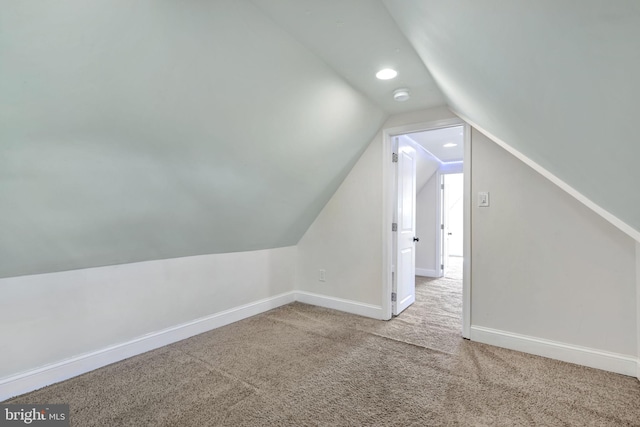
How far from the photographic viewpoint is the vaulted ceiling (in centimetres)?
75

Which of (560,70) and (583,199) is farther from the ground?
(560,70)

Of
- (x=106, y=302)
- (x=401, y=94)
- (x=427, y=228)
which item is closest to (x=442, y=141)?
(x=401, y=94)

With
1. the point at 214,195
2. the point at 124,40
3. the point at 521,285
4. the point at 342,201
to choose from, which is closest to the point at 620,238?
the point at 521,285

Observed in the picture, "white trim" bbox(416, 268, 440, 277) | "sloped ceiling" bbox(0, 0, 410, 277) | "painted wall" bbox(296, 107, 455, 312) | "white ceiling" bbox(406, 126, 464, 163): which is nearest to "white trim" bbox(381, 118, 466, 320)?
"painted wall" bbox(296, 107, 455, 312)

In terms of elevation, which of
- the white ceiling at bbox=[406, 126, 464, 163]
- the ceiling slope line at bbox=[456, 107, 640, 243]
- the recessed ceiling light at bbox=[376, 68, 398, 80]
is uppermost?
the recessed ceiling light at bbox=[376, 68, 398, 80]

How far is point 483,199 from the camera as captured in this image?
260 cm

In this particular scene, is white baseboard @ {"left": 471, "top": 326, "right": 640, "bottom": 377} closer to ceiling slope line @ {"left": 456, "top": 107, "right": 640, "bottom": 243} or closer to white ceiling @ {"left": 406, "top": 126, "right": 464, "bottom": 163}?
ceiling slope line @ {"left": 456, "top": 107, "right": 640, "bottom": 243}

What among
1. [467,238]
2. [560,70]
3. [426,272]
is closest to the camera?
[560,70]

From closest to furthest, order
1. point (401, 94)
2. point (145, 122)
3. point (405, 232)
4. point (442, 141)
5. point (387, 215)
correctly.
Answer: point (145, 122) < point (401, 94) < point (387, 215) < point (405, 232) < point (442, 141)

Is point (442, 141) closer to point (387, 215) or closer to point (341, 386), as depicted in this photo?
point (387, 215)

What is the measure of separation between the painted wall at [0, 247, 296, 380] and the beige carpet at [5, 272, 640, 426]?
0.23 metres

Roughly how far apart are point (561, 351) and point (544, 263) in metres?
0.67

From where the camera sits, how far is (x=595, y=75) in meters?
0.62

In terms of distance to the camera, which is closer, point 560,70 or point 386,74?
point 560,70
